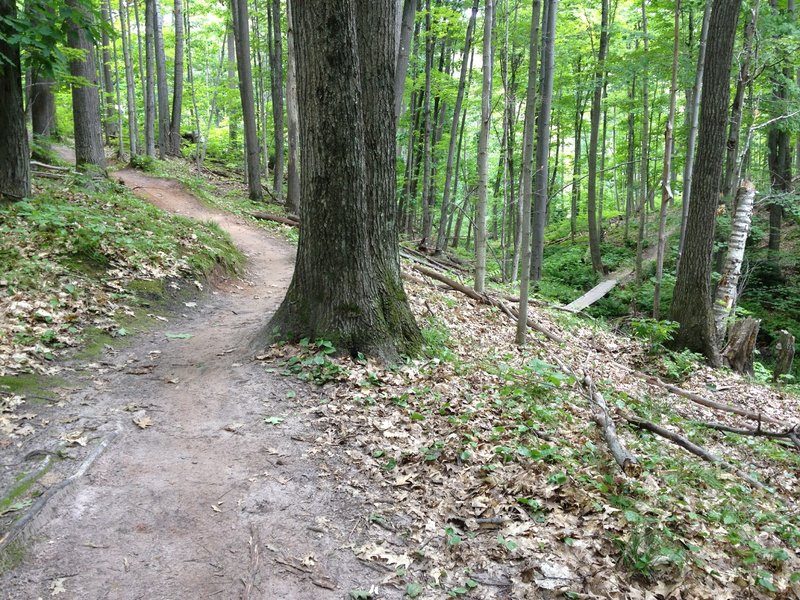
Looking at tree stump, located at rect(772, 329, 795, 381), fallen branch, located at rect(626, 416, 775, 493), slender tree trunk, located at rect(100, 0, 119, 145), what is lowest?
tree stump, located at rect(772, 329, 795, 381)

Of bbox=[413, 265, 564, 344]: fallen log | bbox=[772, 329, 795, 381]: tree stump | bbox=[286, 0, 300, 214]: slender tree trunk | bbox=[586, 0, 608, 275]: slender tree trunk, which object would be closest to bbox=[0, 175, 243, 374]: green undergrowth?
bbox=[413, 265, 564, 344]: fallen log

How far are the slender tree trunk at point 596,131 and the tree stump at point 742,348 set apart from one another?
6481 millimetres

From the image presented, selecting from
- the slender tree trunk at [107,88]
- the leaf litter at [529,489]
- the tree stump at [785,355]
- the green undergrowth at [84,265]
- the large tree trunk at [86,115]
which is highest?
the slender tree trunk at [107,88]

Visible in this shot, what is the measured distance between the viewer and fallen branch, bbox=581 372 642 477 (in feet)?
13.3

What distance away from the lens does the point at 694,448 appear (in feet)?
16.8

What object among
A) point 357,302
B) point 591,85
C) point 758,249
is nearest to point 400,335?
point 357,302

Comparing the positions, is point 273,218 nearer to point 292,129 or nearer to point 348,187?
point 292,129

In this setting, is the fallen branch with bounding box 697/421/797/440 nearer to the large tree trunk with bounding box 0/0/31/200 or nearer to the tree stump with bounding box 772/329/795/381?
the tree stump with bounding box 772/329/795/381

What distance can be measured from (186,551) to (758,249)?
20.1 m

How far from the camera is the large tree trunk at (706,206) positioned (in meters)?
9.39

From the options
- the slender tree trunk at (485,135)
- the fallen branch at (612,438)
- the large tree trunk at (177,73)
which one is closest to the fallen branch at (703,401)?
the fallen branch at (612,438)

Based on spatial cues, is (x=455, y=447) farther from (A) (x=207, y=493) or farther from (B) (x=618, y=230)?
(B) (x=618, y=230)

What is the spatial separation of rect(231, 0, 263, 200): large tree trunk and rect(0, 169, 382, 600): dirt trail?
12.9 metres

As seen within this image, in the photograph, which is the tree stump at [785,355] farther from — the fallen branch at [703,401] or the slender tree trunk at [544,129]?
the slender tree trunk at [544,129]
